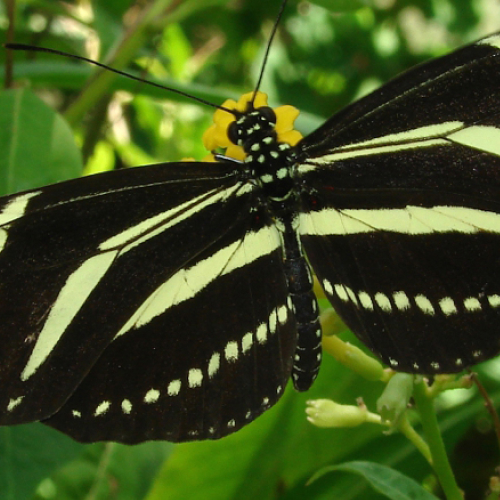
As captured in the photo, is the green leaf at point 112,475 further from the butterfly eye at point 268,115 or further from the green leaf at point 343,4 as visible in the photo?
the green leaf at point 343,4

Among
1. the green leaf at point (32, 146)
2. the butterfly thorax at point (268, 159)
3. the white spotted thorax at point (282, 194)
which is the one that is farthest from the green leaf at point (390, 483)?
the green leaf at point (32, 146)

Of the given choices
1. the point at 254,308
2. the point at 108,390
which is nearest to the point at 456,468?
the point at 254,308

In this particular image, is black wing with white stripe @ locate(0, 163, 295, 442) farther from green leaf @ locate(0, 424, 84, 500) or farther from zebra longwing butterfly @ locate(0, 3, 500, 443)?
green leaf @ locate(0, 424, 84, 500)

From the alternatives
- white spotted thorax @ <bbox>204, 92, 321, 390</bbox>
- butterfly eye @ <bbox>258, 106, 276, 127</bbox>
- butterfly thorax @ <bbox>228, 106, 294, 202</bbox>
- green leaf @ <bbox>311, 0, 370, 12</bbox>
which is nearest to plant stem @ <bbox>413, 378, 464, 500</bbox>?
white spotted thorax @ <bbox>204, 92, 321, 390</bbox>

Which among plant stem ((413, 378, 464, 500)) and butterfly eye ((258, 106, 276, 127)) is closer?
plant stem ((413, 378, 464, 500))

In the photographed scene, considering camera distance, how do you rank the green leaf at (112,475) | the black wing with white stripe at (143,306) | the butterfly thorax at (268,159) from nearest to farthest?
the black wing with white stripe at (143,306), the butterfly thorax at (268,159), the green leaf at (112,475)

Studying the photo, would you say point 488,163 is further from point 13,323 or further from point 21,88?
point 21,88
